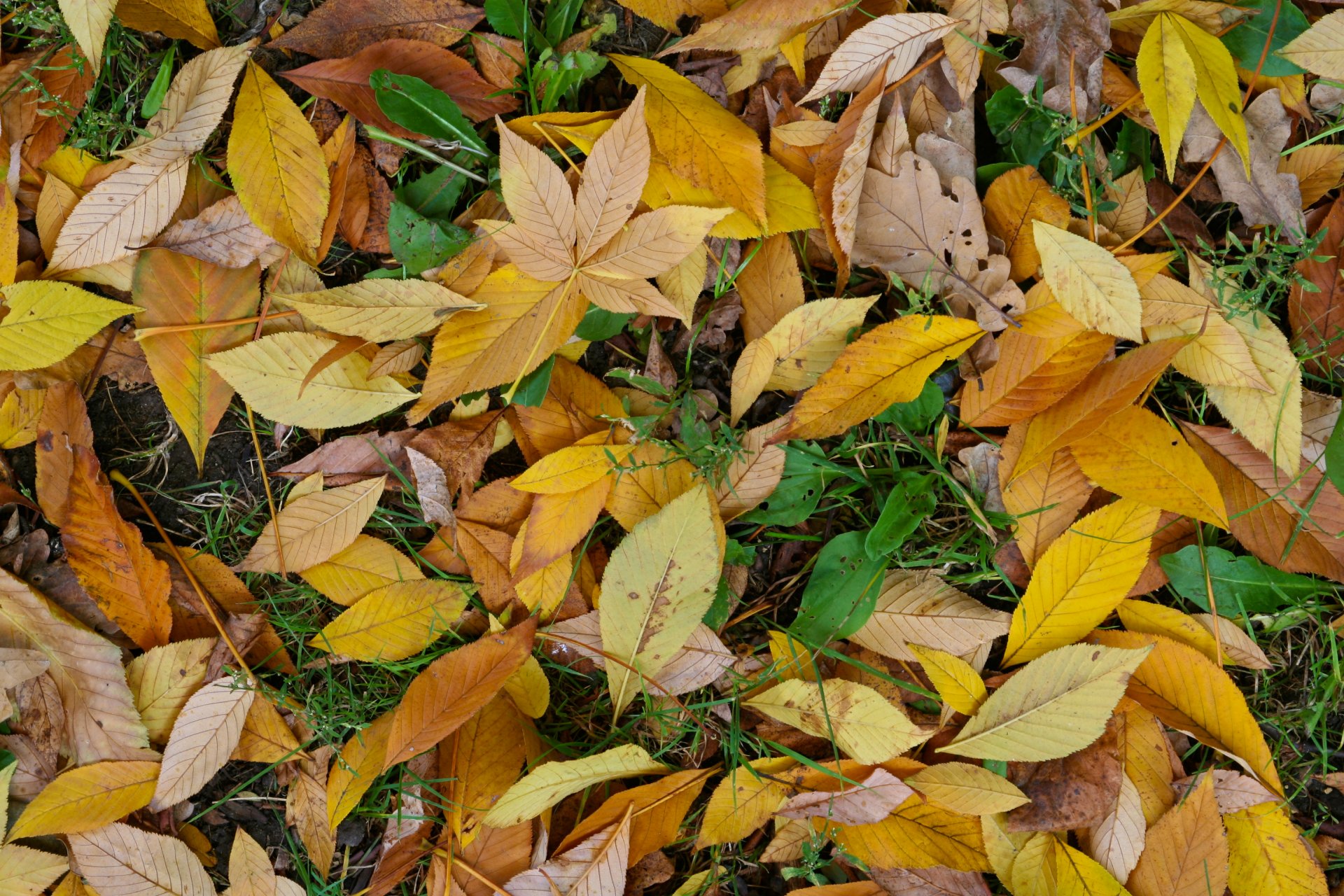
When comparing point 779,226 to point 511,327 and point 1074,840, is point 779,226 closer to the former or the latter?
point 511,327

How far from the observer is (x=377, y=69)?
54.8 inches

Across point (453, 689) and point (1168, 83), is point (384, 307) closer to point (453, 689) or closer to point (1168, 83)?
A: point (453, 689)

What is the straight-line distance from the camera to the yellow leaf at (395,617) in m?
1.46

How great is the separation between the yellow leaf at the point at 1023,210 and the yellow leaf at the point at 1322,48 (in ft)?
1.40

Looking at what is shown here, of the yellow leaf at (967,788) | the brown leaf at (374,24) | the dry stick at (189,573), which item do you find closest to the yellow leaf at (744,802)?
the yellow leaf at (967,788)

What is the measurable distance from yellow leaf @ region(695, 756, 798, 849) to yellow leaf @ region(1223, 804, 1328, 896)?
789mm

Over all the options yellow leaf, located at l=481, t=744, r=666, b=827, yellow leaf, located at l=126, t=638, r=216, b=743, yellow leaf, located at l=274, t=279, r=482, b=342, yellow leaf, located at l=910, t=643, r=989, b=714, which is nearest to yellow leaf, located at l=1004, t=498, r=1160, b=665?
yellow leaf, located at l=910, t=643, r=989, b=714

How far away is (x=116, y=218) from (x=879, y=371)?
4.48ft

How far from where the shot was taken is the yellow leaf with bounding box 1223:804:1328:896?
4.57 ft

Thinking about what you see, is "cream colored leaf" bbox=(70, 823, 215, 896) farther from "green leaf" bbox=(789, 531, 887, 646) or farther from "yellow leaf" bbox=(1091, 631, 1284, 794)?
"yellow leaf" bbox=(1091, 631, 1284, 794)

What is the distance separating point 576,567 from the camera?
1.45 metres

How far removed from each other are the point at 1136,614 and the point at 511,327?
1202mm

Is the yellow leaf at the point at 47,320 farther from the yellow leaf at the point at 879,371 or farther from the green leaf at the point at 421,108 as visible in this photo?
the yellow leaf at the point at 879,371

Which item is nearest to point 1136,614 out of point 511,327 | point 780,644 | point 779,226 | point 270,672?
point 780,644
